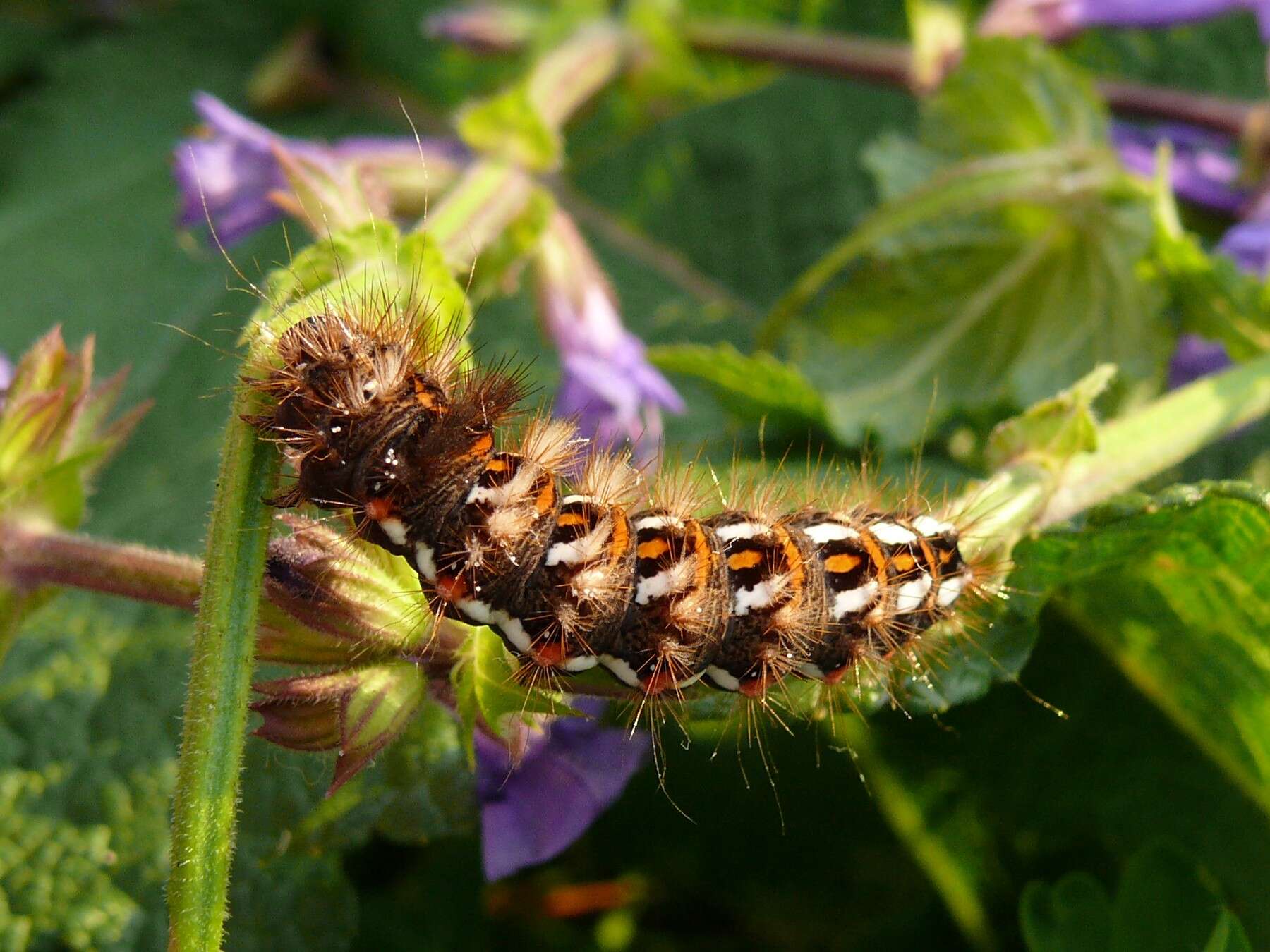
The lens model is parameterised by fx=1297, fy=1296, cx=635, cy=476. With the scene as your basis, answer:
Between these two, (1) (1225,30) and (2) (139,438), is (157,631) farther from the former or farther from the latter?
(1) (1225,30)

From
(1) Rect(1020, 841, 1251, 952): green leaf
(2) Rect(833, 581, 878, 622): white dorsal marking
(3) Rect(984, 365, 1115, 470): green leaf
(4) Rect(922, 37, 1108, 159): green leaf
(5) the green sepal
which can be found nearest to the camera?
(5) the green sepal

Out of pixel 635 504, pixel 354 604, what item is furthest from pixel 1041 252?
pixel 354 604

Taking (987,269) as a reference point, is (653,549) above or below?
below

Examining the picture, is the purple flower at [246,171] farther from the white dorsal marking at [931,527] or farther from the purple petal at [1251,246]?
the purple petal at [1251,246]

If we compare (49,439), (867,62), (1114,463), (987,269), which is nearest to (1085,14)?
(867,62)

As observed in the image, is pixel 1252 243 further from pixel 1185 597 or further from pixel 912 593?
pixel 912 593

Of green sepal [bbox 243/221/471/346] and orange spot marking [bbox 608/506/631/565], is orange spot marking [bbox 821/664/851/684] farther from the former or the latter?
green sepal [bbox 243/221/471/346]

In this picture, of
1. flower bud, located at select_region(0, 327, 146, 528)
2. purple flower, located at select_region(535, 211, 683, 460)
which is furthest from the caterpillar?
purple flower, located at select_region(535, 211, 683, 460)
